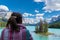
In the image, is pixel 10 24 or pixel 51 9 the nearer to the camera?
pixel 10 24

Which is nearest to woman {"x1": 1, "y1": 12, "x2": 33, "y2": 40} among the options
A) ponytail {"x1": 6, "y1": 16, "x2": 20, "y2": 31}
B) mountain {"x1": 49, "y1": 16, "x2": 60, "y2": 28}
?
ponytail {"x1": 6, "y1": 16, "x2": 20, "y2": 31}

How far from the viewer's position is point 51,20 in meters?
1.93

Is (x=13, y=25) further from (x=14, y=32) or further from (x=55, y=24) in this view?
(x=55, y=24)


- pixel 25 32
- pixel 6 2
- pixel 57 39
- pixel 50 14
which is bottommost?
pixel 57 39

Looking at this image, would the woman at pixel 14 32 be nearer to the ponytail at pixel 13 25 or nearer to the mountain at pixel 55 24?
the ponytail at pixel 13 25

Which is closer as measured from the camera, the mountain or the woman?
the woman

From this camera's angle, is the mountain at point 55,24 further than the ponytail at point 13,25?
Yes

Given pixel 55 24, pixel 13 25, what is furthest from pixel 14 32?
pixel 55 24

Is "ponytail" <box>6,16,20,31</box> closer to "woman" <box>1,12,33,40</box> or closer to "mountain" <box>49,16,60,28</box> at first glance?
"woman" <box>1,12,33,40</box>

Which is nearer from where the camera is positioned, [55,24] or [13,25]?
[13,25]

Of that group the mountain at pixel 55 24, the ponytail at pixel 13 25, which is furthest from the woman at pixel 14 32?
the mountain at pixel 55 24

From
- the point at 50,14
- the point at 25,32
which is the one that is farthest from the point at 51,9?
the point at 25,32

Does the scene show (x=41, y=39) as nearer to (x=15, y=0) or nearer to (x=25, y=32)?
(x=15, y=0)

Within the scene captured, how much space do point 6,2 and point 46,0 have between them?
0.46 meters
